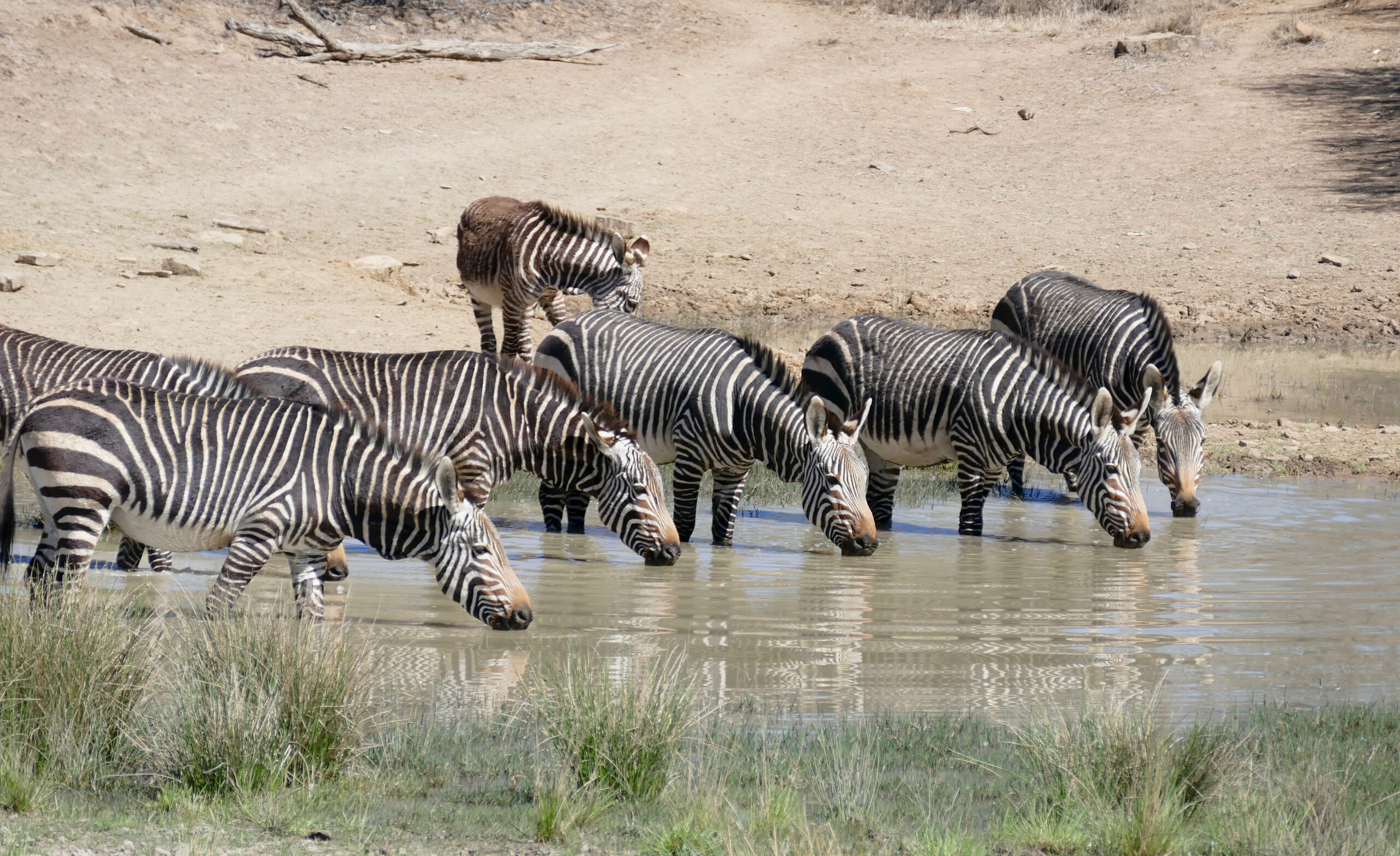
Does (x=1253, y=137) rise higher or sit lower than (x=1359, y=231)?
higher

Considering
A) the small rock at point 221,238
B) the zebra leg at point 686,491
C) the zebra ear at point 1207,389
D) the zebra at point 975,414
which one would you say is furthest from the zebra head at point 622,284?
the small rock at point 221,238

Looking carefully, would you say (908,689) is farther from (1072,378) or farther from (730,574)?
(1072,378)

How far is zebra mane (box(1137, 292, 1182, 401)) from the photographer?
12.0 m

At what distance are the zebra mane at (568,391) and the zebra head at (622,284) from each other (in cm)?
590

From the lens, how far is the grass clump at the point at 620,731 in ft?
16.9

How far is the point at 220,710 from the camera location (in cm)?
512

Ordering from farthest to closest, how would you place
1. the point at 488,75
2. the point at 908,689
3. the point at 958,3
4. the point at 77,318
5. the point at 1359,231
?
the point at 958,3 → the point at 488,75 → the point at 1359,231 → the point at 77,318 → the point at 908,689

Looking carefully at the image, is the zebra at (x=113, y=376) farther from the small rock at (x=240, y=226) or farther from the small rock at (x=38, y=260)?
the small rock at (x=240, y=226)

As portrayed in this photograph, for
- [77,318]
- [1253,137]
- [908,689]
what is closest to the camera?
[908,689]

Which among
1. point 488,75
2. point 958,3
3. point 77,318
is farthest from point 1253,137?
point 77,318

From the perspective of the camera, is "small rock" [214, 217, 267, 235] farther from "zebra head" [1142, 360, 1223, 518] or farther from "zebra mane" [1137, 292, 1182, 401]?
"zebra head" [1142, 360, 1223, 518]

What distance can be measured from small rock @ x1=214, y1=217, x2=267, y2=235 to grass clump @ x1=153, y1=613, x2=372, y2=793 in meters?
16.9

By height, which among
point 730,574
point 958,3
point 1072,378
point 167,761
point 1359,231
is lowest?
point 167,761

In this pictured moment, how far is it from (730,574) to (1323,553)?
3.99 meters
